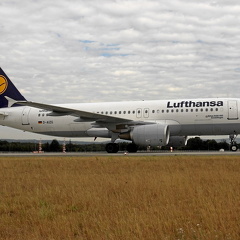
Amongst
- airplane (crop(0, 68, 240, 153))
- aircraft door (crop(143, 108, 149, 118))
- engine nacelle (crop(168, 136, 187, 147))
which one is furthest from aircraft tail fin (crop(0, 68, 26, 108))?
engine nacelle (crop(168, 136, 187, 147))

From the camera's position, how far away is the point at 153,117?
3019cm

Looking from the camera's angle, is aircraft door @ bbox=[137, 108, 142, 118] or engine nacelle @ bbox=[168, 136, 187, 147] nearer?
aircraft door @ bbox=[137, 108, 142, 118]

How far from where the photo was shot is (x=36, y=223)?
6.90m

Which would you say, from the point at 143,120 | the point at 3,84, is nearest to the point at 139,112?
the point at 143,120

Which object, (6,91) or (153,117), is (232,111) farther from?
(6,91)

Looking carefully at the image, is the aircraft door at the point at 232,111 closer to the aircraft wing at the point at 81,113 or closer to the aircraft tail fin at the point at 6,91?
the aircraft wing at the point at 81,113

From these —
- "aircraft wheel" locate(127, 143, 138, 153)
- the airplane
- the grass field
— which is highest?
the airplane

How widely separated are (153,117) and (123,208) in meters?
22.5

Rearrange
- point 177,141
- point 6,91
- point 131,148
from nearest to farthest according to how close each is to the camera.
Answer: point 177,141 → point 131,148 → point 6,91

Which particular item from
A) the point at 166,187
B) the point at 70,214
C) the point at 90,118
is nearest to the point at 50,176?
the point at 166,187

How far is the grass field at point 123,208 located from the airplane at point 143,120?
1628 centimetres

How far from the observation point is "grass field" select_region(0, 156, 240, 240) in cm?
611

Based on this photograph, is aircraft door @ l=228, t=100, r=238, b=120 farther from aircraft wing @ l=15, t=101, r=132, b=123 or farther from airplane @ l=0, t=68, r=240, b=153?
aircraft wing @ l=15, t=101, r=132, b=123

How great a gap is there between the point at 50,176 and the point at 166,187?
4.80 m
